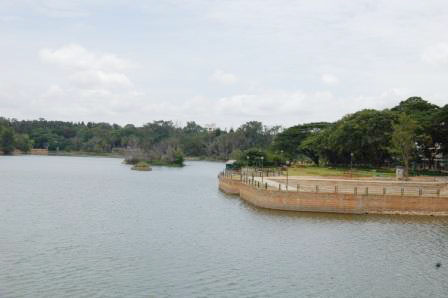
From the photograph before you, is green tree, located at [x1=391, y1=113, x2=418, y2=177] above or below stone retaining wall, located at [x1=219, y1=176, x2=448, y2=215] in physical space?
above

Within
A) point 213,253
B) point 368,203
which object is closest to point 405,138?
point 368,203

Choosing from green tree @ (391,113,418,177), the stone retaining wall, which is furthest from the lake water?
green tree @ (391,113,418,177)

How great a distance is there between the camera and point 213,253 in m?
32.9

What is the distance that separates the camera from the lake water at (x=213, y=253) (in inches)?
1033

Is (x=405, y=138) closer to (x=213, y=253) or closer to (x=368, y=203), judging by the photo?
(x=368, y=203)

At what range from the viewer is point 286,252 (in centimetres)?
3372

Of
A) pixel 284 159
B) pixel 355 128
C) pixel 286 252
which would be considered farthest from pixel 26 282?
pixel 284 159

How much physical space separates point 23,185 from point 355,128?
48.4 m

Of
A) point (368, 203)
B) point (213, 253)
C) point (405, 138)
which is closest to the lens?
point (213, 253)

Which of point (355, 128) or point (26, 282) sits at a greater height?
point (355, 128)

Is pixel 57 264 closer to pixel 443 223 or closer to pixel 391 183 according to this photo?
pixel 443 223

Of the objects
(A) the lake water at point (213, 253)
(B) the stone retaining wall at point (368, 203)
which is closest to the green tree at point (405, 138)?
(B) the stone retaining wall at point (368, 203)

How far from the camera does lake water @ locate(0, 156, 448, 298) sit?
26250 mm

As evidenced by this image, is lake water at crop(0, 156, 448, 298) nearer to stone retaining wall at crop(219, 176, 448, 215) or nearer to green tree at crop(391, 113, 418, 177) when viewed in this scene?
stone retaining wall at crop(219, 176, 448, 215)
